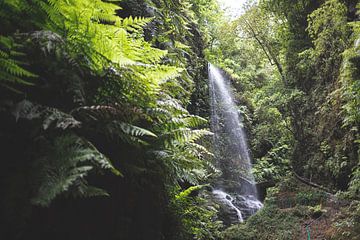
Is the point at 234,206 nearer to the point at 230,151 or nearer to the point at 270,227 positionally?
the point at 270,227

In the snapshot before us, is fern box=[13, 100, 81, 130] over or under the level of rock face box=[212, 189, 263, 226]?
over

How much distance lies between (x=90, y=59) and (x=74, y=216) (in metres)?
0.92

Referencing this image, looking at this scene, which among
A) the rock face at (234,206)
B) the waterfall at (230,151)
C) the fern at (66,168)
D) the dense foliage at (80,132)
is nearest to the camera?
the fern at (66,168)

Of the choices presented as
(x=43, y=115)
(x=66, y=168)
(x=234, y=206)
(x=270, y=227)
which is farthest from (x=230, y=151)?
Result: (x=66, y=168)

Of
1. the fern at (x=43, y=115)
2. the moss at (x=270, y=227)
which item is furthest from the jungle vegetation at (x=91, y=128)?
the moss at (x=270, y=227)

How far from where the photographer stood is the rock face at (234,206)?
389 inches

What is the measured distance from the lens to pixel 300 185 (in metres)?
9.73

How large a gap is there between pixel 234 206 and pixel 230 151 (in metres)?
3.41

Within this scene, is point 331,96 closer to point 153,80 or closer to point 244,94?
point 244,94

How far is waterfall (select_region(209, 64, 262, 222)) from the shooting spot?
37.7 feet

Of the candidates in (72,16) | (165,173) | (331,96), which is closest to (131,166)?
(165,173)

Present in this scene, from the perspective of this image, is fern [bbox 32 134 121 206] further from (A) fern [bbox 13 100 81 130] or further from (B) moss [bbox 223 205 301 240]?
(B) moss [bbox 223 205 301 240]

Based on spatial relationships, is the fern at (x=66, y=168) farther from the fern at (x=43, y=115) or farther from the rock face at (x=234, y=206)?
the rock face at (x=234, y=206)

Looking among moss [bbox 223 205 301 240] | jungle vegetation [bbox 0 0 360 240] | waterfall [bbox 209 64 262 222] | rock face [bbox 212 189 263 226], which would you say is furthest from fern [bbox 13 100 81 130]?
waterfall [bbox 209 64 262 222]
